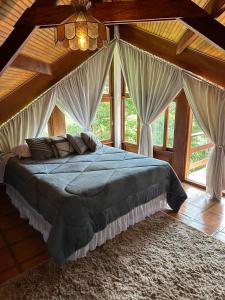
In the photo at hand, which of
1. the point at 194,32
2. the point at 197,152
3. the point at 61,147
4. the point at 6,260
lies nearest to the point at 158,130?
the point at 197,152

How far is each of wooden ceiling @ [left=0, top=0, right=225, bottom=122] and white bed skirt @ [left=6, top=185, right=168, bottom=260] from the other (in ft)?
5.60

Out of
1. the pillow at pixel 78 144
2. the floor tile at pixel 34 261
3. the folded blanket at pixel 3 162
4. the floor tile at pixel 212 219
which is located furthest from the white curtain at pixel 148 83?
the floor tile at pixel 34 261

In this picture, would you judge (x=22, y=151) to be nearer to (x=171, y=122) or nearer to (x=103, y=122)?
(x=103, y=122)

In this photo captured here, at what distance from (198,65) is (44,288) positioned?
3.37m

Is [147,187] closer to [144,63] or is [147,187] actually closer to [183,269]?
[183,269]

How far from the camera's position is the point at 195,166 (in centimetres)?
459

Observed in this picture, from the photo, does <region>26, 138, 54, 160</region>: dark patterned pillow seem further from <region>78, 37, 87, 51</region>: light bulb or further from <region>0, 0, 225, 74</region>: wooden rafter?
<region>78, 37, 87, 51</region>: light bulb

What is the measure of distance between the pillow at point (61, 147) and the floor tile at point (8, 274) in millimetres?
1661

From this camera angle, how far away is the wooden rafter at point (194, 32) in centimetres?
209

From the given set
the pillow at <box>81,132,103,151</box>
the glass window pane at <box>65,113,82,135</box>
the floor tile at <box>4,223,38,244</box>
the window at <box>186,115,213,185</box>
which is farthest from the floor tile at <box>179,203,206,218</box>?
the glass window pane at <box>65,113,82,135</box>

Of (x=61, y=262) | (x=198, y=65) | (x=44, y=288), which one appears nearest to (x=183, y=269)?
(x=61, y=262)

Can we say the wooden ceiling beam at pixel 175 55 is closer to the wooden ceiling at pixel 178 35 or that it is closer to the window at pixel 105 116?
the wooden ceiling at pixel 178 35

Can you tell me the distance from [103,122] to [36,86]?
68.3 inches

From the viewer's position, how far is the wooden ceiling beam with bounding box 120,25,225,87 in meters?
3.08
